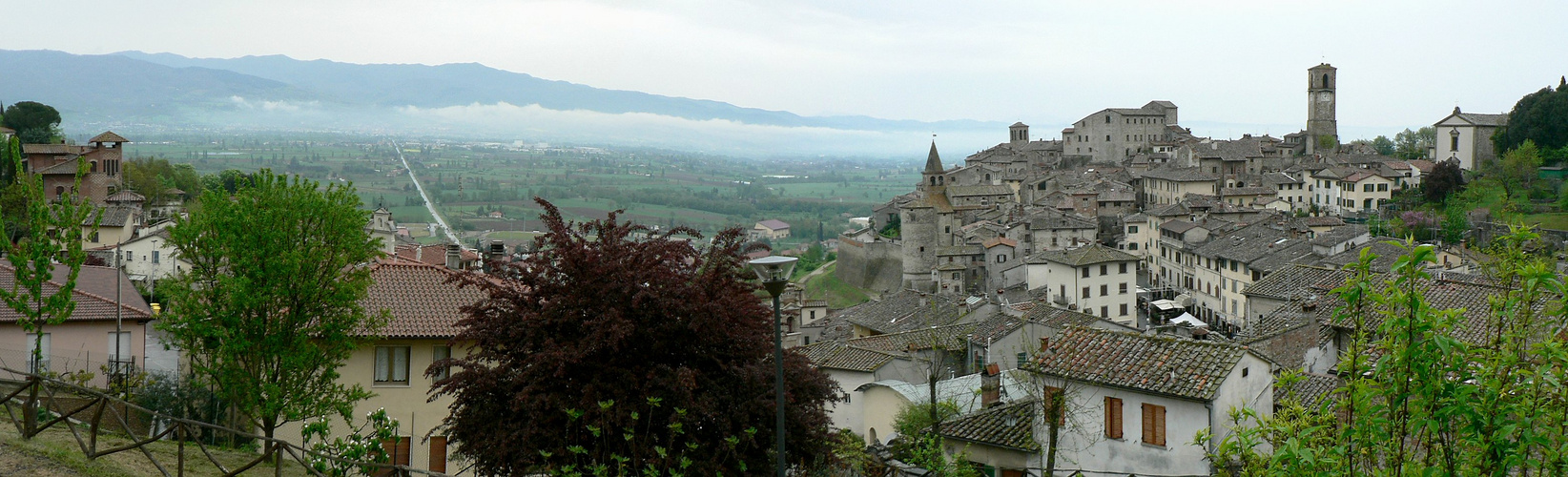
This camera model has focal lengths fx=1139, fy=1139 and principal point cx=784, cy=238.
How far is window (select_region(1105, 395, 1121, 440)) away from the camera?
12.5 meters

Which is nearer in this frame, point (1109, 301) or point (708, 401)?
point (708, 401)

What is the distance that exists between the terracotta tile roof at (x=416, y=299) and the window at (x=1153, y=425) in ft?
29.7

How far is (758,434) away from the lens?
1101cm

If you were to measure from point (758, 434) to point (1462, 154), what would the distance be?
295ft

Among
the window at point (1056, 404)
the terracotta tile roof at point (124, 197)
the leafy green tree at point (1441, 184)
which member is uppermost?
the leafy green tree at point (1441, 184)

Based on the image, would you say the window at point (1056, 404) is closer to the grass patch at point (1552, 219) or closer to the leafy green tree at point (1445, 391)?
the leafy green tree at point (1445, 391)

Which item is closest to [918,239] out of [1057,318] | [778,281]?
[1057,318]

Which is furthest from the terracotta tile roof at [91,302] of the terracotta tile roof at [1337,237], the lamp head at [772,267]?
the terracotta tile roof at [1337,237]

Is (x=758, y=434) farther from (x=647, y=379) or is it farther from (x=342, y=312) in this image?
(x=342, y=312)

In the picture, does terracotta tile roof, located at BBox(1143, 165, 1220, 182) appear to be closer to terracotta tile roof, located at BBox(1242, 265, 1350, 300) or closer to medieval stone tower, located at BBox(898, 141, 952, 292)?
medieval stone tower, located at BBox(898, 141, 952, 292)

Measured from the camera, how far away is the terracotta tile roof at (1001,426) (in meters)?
13.4

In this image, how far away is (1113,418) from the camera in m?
12.6

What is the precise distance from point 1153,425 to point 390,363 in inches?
415

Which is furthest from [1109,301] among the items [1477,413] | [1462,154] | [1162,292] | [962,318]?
[1462,154]
